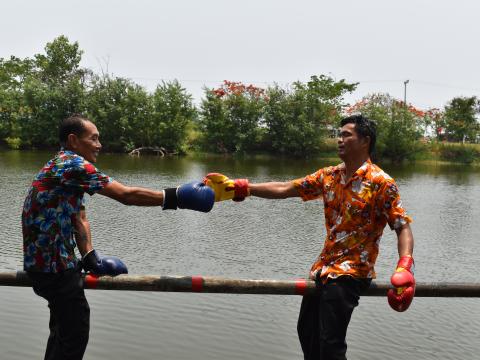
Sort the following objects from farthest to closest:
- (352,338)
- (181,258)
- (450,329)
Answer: (181,258) → (450,329) → (352,338)

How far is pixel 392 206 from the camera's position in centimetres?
353

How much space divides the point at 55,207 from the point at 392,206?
207 centimetres

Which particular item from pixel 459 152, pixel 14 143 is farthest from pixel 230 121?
pixel 459 152

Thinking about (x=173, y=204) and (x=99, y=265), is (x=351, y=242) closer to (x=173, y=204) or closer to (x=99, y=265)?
(x=173, y=204)

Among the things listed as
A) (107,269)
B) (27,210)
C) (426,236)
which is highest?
(27,210)

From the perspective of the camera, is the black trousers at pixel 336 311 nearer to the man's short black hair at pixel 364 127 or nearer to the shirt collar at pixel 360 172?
the shirt collar at pixel 360 172

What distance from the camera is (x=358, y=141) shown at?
12.3 ft

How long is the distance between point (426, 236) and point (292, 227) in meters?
3.88

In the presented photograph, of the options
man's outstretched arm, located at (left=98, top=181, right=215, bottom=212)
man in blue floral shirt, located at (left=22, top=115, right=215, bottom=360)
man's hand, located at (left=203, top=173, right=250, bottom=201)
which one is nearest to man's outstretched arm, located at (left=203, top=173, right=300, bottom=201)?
man's hand, located at (left=203, top=173, right=250, bottom=201)

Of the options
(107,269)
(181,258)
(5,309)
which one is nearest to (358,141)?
(107,269)

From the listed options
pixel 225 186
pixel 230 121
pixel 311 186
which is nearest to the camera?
pixel 311 186

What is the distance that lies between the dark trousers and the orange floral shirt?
1.53 meters

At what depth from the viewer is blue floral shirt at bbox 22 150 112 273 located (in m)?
3.29

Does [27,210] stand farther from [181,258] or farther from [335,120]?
[335,120]
